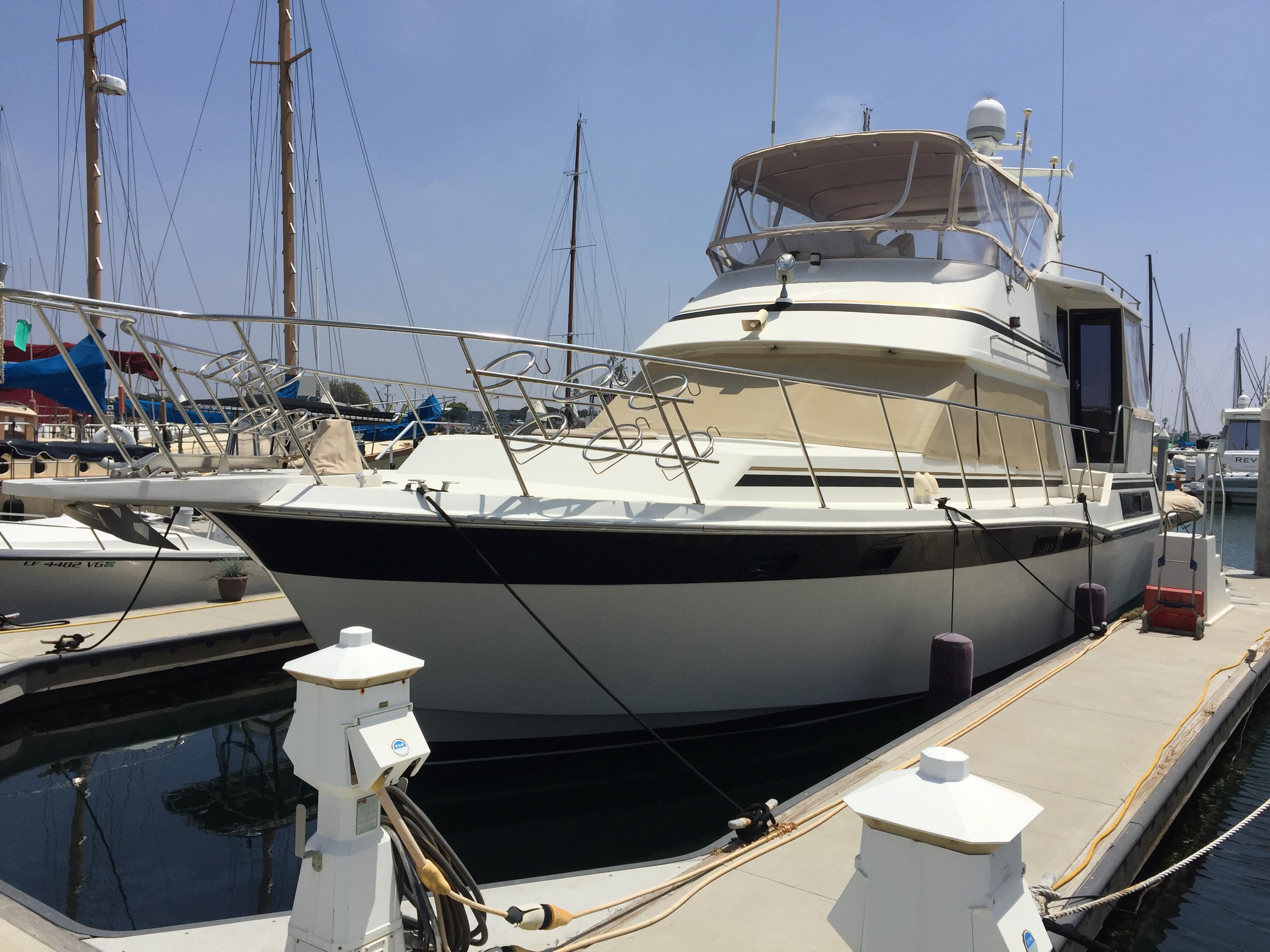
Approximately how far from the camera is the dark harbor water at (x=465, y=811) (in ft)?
13.9

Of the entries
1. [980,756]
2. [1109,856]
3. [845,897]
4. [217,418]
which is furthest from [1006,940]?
[217,418]

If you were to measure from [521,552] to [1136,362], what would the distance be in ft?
28.2

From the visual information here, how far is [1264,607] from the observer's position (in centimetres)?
902

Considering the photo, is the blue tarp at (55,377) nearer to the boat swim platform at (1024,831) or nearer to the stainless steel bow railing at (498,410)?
the stainless steel bow railing at (498,410)

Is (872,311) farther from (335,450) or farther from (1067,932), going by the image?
(1067,932)

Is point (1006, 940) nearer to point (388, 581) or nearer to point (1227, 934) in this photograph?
point (1227, 934)

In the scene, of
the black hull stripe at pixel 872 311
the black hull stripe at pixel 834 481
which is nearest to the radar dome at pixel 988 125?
the black hull stripe at pixel 872 311

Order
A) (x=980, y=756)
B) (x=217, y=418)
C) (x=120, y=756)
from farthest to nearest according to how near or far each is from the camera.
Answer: (x=217, y=418)
(x=120, y=756)
(x=980, y=756)

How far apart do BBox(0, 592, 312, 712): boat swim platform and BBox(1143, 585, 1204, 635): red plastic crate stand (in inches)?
273

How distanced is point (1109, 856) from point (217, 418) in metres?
15.1

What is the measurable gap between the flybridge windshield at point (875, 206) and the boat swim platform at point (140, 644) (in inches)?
205

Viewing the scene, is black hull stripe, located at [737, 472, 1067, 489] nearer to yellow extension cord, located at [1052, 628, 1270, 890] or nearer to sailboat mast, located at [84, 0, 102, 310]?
yellow extension cord, located at [1052, 628, 1270, 890]

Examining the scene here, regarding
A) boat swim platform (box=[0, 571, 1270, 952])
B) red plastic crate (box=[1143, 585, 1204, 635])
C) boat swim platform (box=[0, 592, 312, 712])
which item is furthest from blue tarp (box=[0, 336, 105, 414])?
red plastic crate (box=[1143, 585, 1204, 635])

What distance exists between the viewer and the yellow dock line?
26.2ft
